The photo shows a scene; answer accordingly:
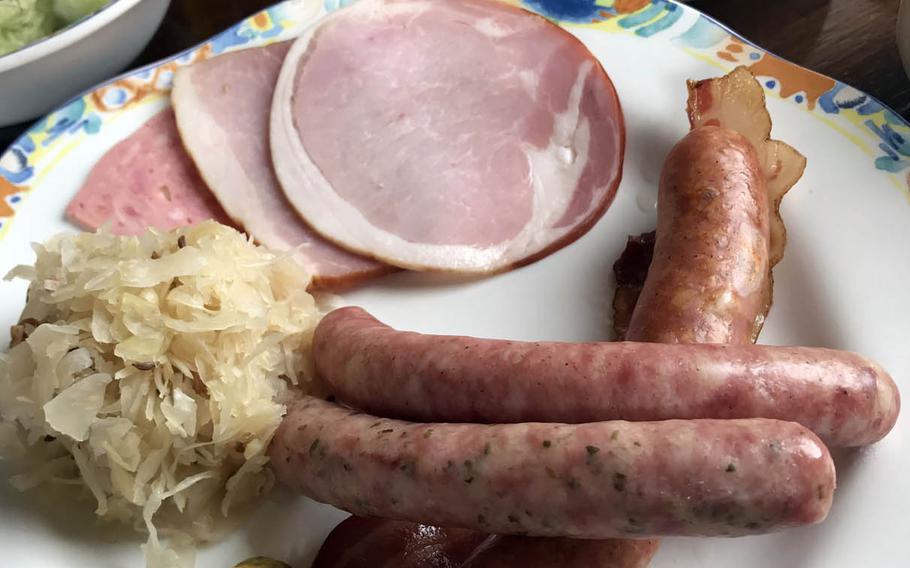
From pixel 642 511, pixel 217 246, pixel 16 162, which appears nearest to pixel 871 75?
pixel 642 511

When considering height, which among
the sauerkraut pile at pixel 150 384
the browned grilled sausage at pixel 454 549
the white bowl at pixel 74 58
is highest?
the white bowl at pixel 74 58

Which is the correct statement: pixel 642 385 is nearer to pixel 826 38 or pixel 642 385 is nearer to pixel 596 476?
pixel 596 476

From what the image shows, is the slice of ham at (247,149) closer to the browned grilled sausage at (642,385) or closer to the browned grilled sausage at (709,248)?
the browned grilled sausage at (642,385)

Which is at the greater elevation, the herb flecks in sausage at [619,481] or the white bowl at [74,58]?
the white bowl at [74,58]

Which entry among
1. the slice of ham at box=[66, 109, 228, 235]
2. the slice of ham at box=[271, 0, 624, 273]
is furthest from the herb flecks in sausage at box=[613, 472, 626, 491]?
the slice of ham at box=[66, 109, 228, 235]

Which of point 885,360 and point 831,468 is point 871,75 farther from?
point 831,468

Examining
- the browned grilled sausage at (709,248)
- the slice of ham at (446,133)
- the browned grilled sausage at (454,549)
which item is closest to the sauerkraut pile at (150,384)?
the browned grilled sausage at (454,549)
